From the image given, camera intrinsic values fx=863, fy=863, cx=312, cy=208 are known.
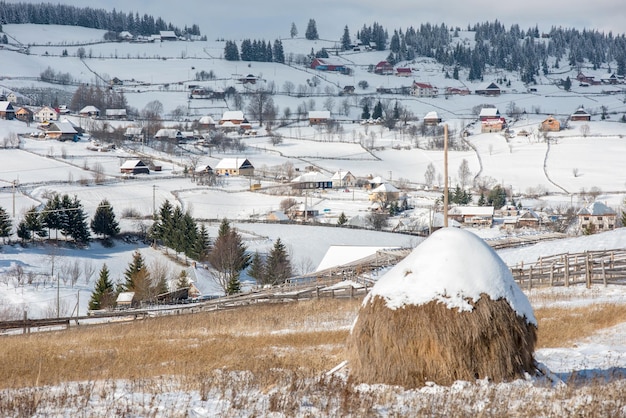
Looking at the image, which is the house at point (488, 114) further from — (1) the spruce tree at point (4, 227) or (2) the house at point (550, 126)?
(1) the spruce tree at point (4, 227)

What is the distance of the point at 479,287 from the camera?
39.1 ft

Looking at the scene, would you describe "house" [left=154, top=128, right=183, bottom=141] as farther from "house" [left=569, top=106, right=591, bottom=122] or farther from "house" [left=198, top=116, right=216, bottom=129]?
"house" [left=569, top=106, right=591, bottom=122]

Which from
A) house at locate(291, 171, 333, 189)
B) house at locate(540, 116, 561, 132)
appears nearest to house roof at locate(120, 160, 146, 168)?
house at locate(291, 171, 333, 189)

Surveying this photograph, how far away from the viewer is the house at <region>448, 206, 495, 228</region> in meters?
97.0

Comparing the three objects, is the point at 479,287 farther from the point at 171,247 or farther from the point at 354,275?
the point at 171,247

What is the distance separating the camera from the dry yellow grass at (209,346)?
1414 centimetres

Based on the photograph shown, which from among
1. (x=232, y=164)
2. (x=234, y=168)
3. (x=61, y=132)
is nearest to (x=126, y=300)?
(x=234, y=168)

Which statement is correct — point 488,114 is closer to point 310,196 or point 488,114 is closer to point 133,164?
point 310,196

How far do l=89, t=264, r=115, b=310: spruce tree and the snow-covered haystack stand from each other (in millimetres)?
39806

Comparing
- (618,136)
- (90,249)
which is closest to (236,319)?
(90,249)

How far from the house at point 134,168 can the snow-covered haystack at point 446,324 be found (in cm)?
10053

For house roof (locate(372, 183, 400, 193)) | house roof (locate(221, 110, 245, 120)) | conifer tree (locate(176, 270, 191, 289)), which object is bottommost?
conifer tree (locate(176, 270, 191, 289))

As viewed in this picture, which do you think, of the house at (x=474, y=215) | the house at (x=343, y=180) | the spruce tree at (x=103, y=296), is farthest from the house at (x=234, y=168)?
the spruce tree at (x=103, y=296)

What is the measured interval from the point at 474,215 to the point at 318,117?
94390mm
